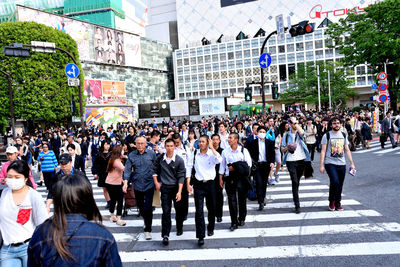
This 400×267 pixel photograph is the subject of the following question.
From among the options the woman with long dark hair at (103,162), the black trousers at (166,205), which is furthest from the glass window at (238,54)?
the black trousers at (166,205)

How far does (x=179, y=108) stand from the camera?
45.7 metres

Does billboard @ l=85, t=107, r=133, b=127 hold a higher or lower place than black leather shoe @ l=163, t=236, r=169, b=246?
higher

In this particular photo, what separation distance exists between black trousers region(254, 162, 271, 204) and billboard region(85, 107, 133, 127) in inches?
1845

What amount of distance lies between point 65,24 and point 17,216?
54.2m

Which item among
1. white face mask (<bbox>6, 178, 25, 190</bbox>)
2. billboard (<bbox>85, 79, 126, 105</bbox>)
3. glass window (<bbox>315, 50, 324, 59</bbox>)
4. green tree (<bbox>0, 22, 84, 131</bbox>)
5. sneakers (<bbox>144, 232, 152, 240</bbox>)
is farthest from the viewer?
→ glass window (<bbox>315, 50, 324, 59</bbox>)

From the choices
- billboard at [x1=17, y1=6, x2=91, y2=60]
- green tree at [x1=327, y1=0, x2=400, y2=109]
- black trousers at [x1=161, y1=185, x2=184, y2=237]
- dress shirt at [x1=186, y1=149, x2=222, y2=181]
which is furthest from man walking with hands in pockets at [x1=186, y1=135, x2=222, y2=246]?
billboard at [x1=17, y1=6, x2=91, y2=60]

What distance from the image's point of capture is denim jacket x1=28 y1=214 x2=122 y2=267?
1807 millimetres

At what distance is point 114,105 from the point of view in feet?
185

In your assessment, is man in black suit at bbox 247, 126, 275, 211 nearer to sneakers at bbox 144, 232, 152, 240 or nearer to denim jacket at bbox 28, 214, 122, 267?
sneakers at bbox 144, 232, 152, 240

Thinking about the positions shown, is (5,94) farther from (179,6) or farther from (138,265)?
(179,6)

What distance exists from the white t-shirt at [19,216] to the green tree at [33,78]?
31.3 m

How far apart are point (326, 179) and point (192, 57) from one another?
7073 cm

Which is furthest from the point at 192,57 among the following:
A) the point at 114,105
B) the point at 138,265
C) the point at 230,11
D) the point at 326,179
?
the point at 138,265

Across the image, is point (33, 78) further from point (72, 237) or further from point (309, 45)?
point (309, 45)
